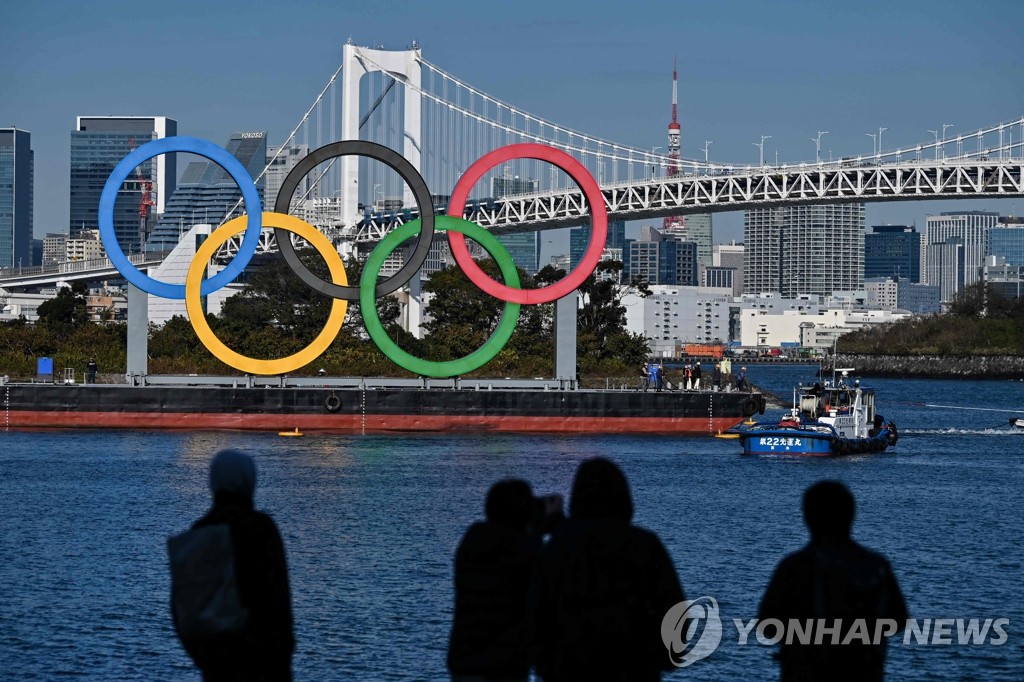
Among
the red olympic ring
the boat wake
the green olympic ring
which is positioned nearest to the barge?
the green olympic ring

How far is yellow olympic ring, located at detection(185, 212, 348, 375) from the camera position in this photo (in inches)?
1374

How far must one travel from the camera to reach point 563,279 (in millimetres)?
35688

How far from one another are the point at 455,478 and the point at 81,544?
8.13m

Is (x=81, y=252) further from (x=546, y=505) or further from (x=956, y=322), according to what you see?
(x=546, y=505)

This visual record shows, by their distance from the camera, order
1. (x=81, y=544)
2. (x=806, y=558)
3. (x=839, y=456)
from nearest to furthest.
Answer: (x=806, y=558) → (x=81, y=544) → (x=839, y=456)

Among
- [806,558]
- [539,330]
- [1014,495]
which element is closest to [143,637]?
[806,558]

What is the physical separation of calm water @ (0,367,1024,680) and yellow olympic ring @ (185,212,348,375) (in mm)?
1920

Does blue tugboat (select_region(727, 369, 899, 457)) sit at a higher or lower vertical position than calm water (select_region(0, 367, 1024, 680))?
higher

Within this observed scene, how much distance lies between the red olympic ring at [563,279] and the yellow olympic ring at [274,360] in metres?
Result: 2.80

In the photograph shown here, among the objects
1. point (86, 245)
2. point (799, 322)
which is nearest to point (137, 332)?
point (86, 245)

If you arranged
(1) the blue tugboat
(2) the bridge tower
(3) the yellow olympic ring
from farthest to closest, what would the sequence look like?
(2) the bridge tower, (3) the yellow olympic ring, (1) the blue tugboat

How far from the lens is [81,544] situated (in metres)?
17.9

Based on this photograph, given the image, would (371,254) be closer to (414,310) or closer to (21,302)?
(414,310)

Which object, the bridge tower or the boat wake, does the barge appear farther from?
the bridge tower
